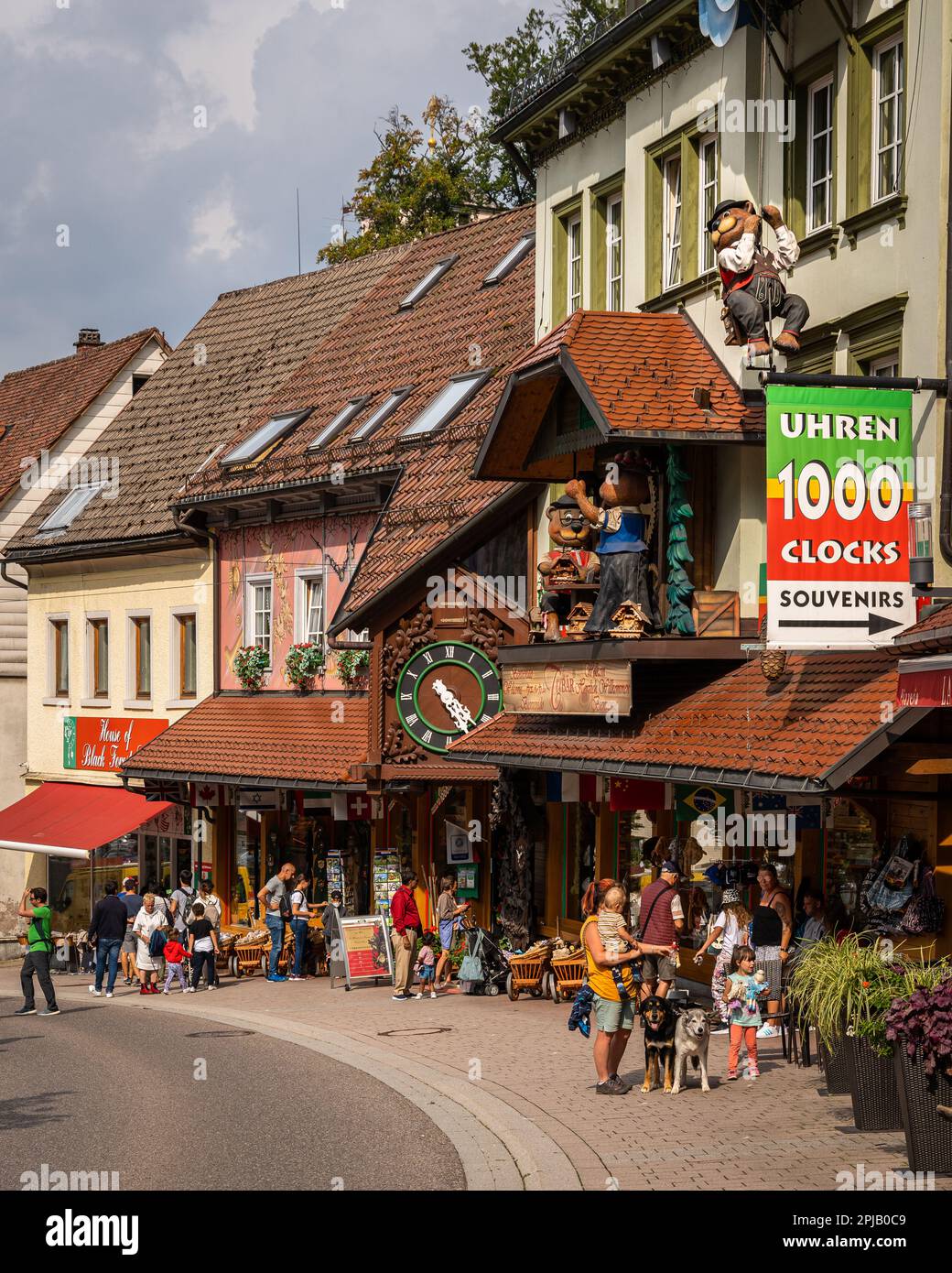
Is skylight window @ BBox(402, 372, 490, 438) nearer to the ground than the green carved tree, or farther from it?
farther from it

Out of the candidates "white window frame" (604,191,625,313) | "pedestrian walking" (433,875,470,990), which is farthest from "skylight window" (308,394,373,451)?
"pedestrian walking" (433,875,470,990)

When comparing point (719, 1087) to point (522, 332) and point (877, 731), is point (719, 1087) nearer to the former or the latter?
point (877, 731)

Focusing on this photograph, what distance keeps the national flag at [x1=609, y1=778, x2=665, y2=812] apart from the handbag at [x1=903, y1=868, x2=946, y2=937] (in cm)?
568

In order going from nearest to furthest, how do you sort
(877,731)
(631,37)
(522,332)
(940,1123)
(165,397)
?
(940,1123) < (877,731) < (631,37) < (522,332) < (165,397)

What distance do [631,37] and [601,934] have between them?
38.2 ft

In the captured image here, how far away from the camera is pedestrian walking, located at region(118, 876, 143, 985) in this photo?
92.9ft

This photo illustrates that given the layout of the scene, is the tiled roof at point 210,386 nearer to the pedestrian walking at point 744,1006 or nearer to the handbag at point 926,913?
the pedestrian walking at point 744,1006

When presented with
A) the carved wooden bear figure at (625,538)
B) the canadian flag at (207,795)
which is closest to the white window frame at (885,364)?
the carved wooden bear figure at (625,538)

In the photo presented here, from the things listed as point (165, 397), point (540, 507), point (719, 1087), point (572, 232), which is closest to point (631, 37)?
point (572, 232)

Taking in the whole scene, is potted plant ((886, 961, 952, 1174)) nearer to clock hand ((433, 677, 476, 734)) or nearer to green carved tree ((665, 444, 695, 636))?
green carved tree ((665, 444, 695, 636))

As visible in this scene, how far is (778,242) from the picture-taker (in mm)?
17922

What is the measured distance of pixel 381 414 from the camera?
30.4 meters

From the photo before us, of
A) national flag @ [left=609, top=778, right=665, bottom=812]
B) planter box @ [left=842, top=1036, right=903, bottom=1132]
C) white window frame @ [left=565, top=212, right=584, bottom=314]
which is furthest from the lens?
white window frame @ [left=565, top=212, right=584, bottom=314]

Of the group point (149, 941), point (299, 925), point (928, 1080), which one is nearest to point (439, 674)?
point (299, 925)
